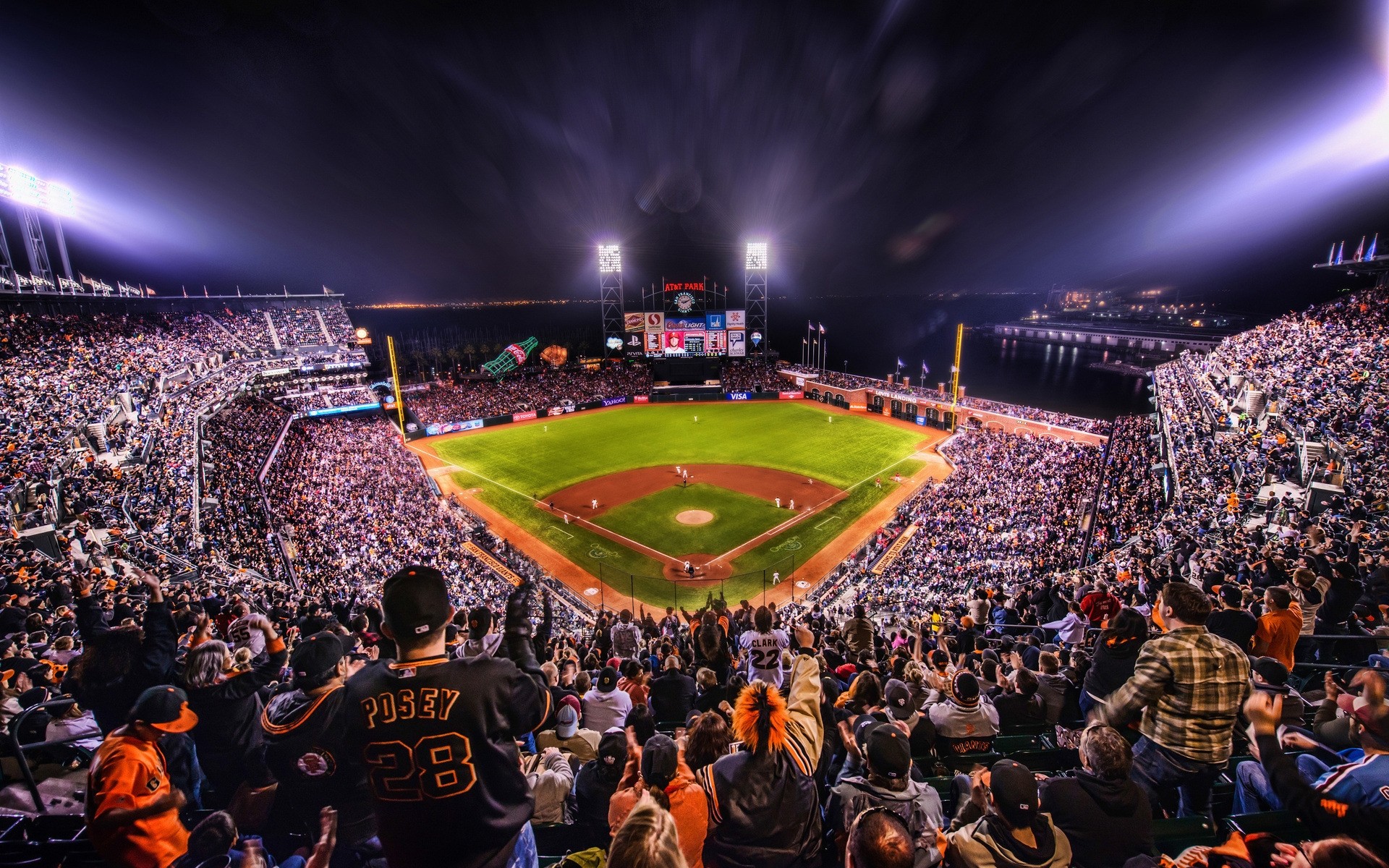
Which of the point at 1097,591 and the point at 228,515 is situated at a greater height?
the point at 1097,591

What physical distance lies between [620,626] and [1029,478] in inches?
851

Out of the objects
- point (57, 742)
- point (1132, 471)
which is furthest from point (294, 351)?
point (1132, 471)

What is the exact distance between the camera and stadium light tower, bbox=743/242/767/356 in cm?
6219

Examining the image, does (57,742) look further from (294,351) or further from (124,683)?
(294,351)

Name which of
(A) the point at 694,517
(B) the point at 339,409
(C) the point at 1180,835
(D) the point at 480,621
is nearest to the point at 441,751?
(D) the point at 480,621

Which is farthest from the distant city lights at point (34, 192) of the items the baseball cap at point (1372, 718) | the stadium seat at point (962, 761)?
the baseball cap at point (1372, 718)

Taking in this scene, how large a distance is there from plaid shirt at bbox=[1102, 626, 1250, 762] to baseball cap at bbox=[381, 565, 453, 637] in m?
4.45

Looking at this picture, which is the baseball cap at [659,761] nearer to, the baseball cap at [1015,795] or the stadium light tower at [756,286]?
the baseball cap at [1015,795]

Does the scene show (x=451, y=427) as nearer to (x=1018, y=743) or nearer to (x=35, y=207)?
(x=35, y=207)

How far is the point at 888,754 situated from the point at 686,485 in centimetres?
3023

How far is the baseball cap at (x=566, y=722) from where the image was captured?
204 inches

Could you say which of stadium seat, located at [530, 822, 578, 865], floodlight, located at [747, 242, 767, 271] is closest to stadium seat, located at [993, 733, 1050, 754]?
stadium seat, located at [530, 822, 578, 865]

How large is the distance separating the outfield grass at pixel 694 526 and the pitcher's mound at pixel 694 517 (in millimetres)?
238

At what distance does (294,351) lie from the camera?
55.8 metres
